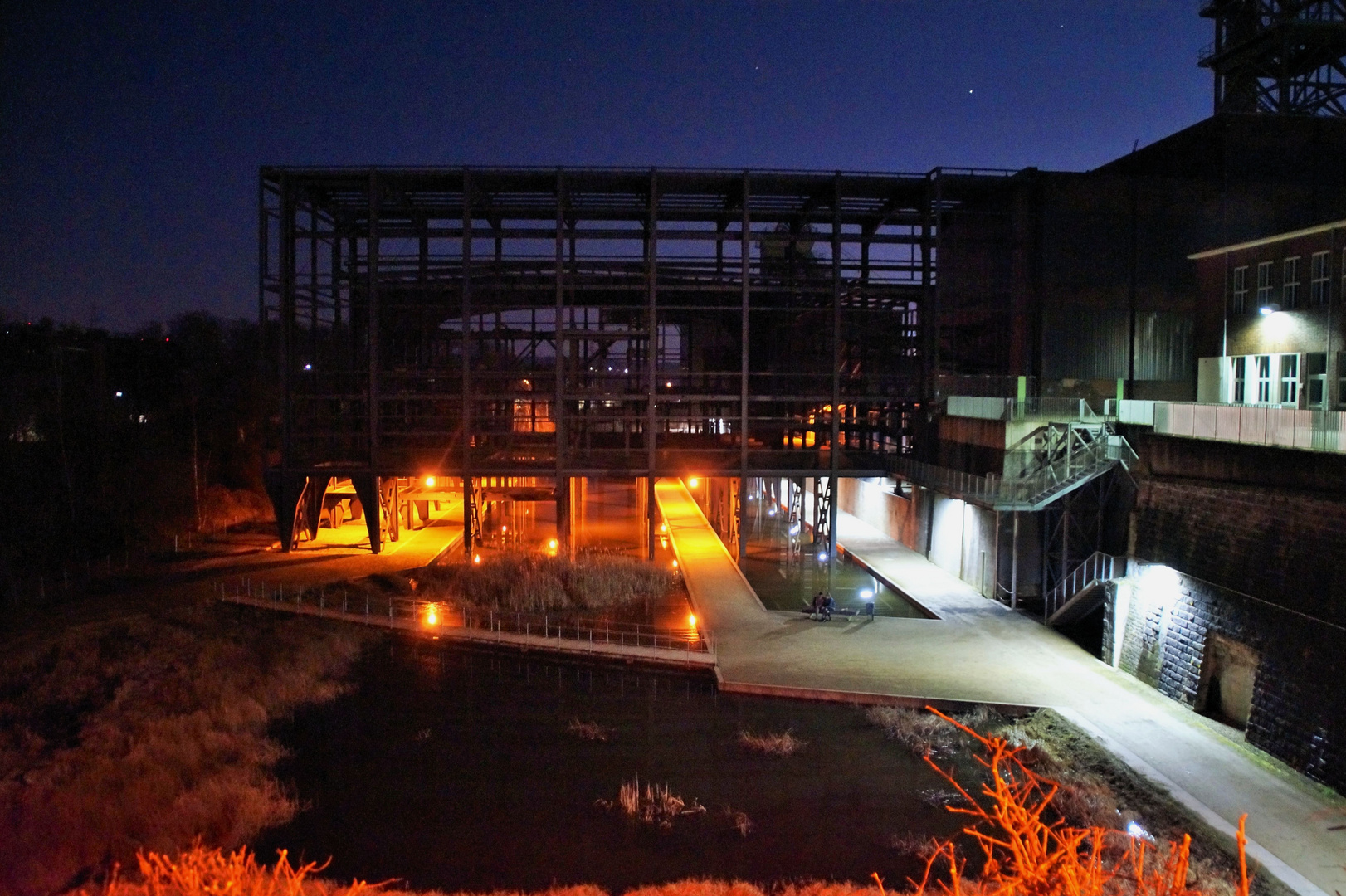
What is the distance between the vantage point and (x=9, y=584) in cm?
2292

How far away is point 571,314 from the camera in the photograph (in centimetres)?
2922

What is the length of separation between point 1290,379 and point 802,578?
13.7 meters

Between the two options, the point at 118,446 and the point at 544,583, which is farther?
the point at 118,446

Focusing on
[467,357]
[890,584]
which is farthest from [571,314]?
[890,584]

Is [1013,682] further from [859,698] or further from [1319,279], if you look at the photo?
[1319,279]

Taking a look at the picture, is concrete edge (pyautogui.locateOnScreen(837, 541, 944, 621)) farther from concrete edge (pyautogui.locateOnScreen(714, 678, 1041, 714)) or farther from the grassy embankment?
the grassy embankment

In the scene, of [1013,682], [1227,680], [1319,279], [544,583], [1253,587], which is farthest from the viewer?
[544,583]

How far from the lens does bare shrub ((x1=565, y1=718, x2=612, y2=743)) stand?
49.5 feet

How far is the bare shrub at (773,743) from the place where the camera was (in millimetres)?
14109

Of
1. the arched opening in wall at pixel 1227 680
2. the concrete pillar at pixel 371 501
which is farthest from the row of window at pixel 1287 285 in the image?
the concrete pillar at pixel 371 501

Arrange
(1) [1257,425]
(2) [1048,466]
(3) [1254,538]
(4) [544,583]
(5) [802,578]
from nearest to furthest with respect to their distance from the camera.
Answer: (3) [1254,538] → (1) [1257,425] → (2) [1048,466] → (4) [544,583] → (5) [802,578]

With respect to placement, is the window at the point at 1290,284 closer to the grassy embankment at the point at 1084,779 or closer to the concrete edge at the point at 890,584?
the concrete edge at the point at 890,584

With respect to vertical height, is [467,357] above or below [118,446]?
above

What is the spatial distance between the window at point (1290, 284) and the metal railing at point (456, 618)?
558 inches
